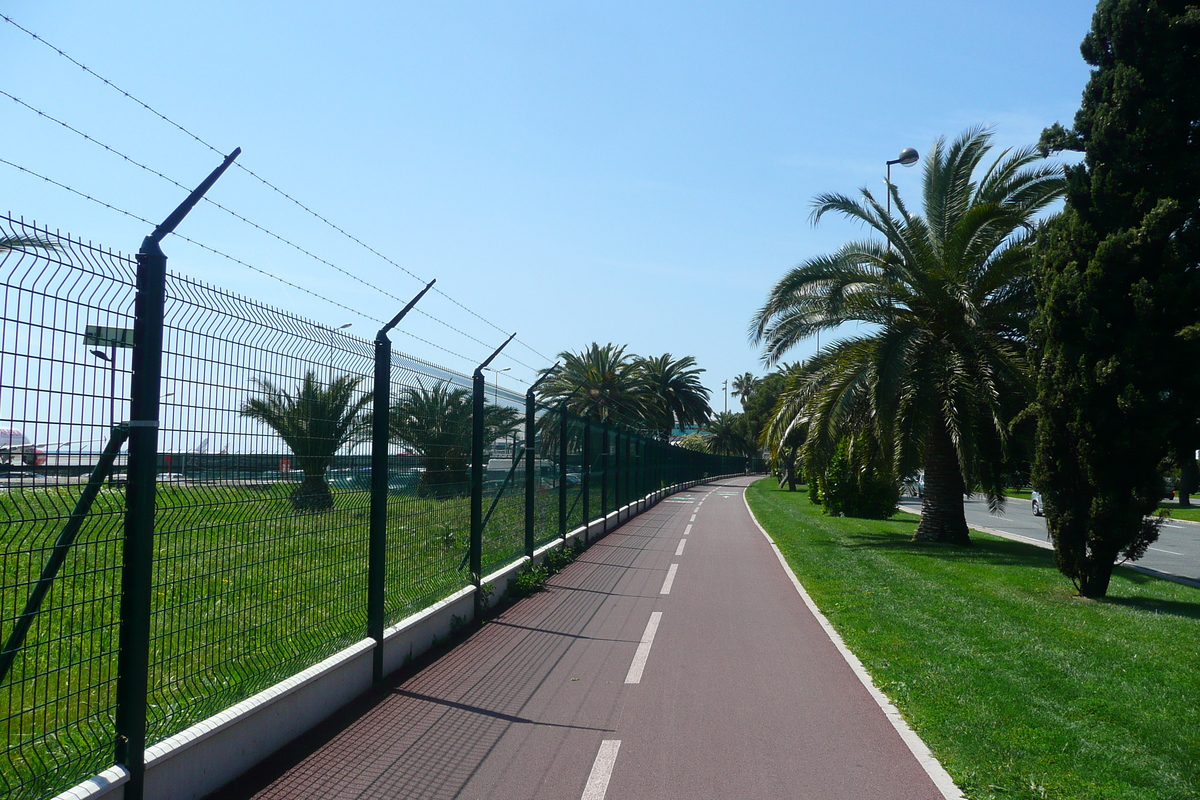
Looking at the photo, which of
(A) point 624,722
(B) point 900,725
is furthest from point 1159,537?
(A) point 624,722

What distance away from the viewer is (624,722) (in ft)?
20.1

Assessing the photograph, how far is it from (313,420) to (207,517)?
1.32 meters

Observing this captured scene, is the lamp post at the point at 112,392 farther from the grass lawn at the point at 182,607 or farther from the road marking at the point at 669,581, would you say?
the road marking at the point at 669,581

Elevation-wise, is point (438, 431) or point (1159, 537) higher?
point (438, 431)

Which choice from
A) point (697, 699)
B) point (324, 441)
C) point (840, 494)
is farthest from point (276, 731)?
point (840, 494)

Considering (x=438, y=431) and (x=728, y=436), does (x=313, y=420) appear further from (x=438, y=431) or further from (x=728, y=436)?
(x=728, y=436)

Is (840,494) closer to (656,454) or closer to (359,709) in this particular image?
(656,454)

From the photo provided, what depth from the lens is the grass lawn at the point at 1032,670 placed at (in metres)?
5.14

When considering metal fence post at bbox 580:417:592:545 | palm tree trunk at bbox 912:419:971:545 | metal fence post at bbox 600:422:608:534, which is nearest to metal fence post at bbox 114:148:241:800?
metal fence post at bbox 580:417:592:545

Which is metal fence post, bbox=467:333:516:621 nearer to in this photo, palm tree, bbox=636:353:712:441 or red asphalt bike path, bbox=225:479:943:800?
red asphalt bike path, bbox=225:479:943:800

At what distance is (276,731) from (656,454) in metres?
30.5

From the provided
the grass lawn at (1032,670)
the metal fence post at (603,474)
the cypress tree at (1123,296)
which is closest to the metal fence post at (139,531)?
the grass lawn at (1032,670)

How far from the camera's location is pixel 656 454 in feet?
117

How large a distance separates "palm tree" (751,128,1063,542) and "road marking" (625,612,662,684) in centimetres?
887
